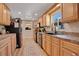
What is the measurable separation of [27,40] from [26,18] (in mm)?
526

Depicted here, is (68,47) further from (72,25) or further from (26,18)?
(26,18)

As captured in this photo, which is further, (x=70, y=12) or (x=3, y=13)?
(x=3, y=13)

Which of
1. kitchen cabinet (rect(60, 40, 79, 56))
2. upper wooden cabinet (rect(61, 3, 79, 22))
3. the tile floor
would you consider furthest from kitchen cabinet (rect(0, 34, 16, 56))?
upper wooden cabinet (rect(61, 3, 79, 22))

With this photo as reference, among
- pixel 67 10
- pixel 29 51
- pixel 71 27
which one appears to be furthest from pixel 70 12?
pixel 29 51

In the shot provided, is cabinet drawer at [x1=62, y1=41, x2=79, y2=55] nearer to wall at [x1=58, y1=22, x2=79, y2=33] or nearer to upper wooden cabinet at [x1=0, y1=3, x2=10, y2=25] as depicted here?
wall at [x1=58, y1=22, x2=79, y2=33]

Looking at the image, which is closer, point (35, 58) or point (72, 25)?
point (35, 58)

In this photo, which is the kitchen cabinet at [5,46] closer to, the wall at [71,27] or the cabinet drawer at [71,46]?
the cabinet drawer at [71,46]

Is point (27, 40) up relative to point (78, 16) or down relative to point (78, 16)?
down

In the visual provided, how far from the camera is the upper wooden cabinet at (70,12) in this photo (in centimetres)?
228

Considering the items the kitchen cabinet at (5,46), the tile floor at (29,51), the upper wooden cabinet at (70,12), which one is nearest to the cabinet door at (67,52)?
the upper wooden cabinet at (70,12)

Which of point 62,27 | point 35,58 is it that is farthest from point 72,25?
point 35,58

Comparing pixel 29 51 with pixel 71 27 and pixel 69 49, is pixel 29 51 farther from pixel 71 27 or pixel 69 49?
pixel 69 49

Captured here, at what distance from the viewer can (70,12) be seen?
2574 mm

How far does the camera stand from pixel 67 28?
312 centimetres
